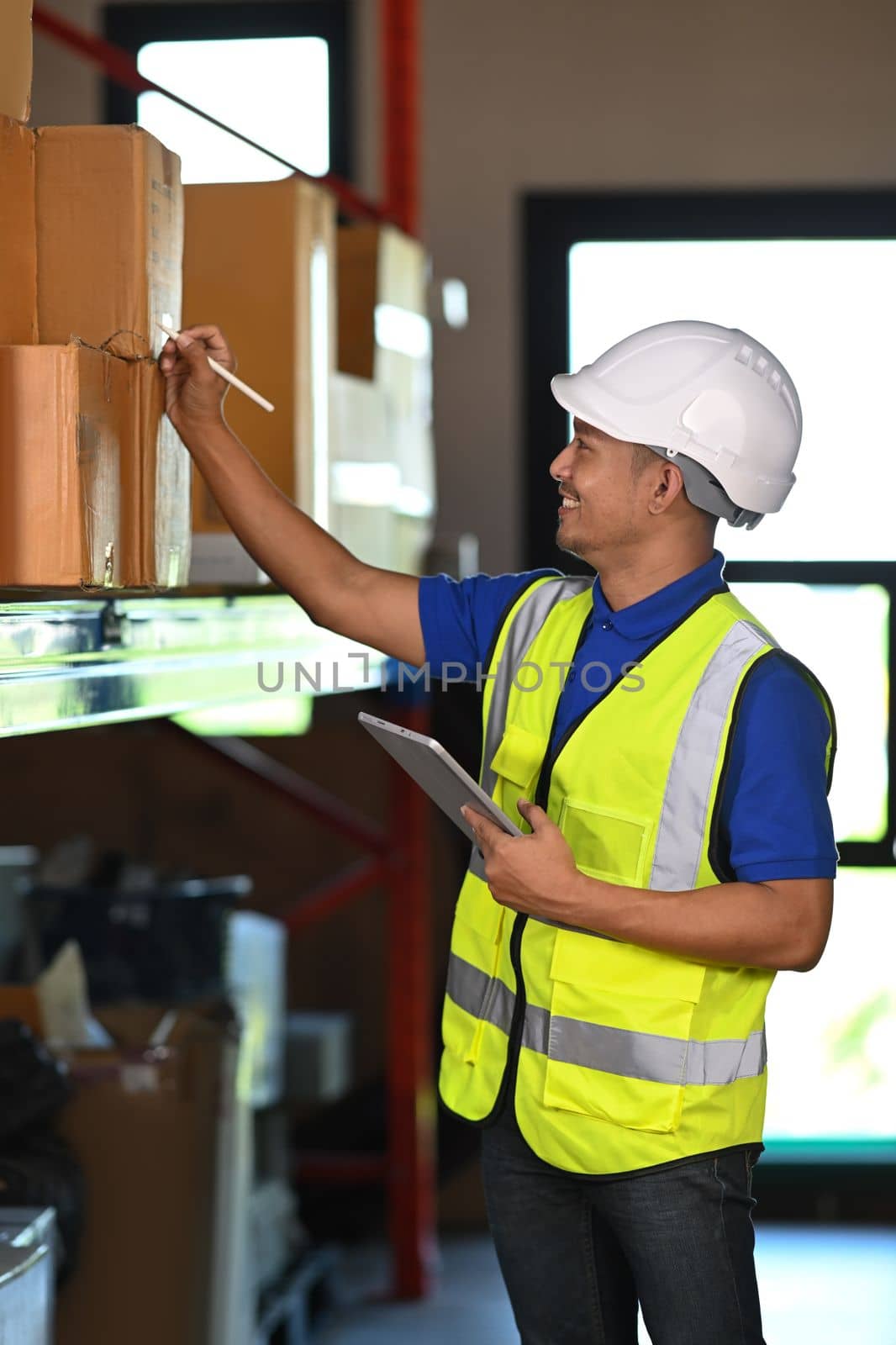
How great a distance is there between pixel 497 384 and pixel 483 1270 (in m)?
2.73

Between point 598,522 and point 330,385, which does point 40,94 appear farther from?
point 598,522

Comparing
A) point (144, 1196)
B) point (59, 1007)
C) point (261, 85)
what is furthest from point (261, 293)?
point (261, 85)

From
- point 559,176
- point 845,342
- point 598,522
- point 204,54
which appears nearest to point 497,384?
point 559,176

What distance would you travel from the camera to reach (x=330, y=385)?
10.2 ft

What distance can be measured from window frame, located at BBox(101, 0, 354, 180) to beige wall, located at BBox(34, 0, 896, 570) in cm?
6

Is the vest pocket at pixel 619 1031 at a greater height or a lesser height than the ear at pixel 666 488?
lesser

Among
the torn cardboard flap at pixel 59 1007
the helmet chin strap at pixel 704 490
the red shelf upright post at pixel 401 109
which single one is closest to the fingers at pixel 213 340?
the helmet chin strap at pixel 704 490

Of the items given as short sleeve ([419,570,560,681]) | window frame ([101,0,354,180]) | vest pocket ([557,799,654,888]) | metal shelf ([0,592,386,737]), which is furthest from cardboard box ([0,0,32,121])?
window frame ([101,0,354,180])

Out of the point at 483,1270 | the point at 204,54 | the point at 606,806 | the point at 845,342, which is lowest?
the point at 483,1270

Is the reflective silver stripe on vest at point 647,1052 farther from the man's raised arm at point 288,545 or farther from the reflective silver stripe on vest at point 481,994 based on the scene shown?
the man's raised arm at point 288,545

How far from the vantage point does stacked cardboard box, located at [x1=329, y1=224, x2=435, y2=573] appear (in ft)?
10.6

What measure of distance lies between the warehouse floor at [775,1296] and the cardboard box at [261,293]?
269 centimetres

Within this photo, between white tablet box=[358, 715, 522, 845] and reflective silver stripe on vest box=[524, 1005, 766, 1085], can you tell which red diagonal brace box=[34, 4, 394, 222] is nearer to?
white tablet box=[358, 715, 522, 845]

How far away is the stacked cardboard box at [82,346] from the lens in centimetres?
183
